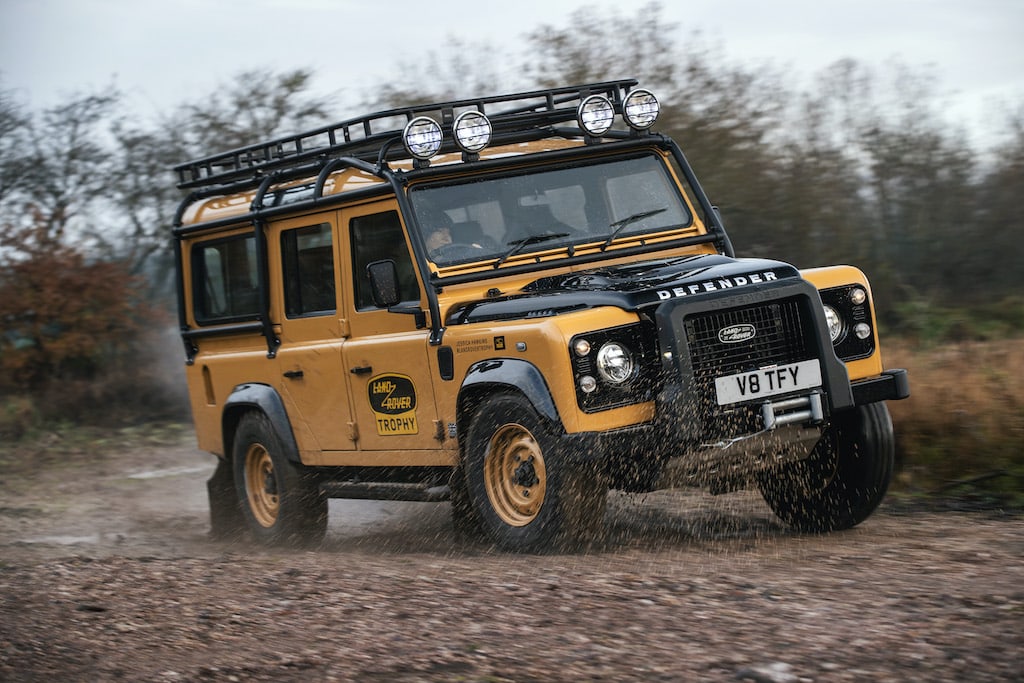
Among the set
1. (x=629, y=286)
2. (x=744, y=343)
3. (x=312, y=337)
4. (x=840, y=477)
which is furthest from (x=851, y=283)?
(x=312, y=337)

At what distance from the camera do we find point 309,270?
7930mm

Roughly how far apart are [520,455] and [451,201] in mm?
1560

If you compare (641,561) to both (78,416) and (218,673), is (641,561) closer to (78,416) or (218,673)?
(218,673)

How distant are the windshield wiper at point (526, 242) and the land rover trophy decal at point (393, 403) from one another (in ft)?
2.77

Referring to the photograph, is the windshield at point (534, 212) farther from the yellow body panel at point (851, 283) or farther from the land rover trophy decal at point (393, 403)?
the yellow body panel at point (851, 283)

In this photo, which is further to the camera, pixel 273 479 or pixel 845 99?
pixel 845 99

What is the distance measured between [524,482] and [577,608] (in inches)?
57.1

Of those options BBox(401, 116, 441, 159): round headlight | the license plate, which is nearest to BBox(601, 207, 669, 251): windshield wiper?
BBox(401, 116, 441, 159): round headlight

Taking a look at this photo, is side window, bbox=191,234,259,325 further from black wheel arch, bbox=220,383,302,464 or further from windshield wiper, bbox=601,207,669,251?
windshield wiper, bbox=601,207,669,251

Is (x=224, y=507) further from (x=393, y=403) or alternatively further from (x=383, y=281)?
(x=383, y=281)

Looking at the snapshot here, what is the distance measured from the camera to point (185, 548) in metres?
8.62

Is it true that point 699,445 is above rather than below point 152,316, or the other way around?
below

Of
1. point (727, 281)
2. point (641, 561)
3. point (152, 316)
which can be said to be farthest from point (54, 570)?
point (152, 316)

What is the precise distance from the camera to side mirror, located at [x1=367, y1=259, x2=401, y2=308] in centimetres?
677
